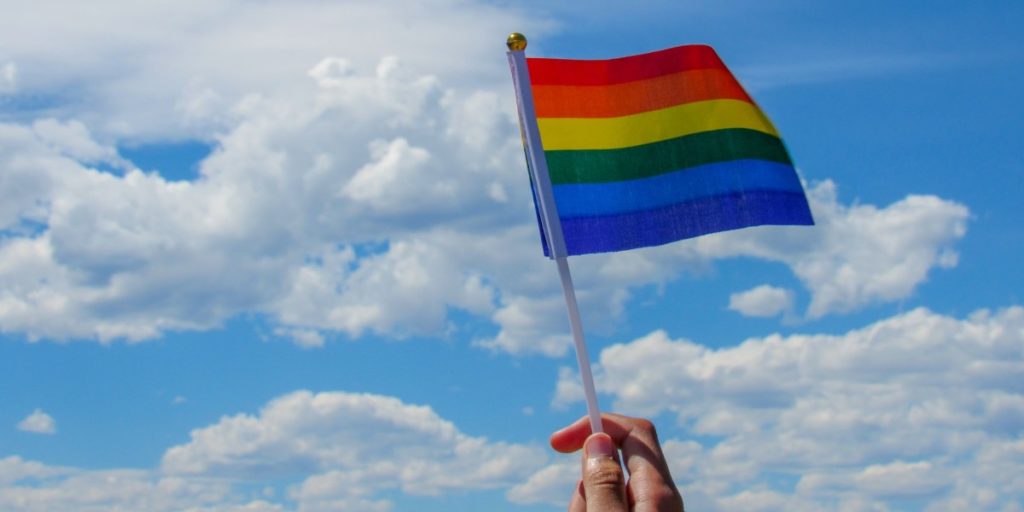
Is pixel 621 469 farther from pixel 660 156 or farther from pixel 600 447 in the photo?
pixel 660 156

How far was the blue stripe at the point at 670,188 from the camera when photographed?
40.9 ft

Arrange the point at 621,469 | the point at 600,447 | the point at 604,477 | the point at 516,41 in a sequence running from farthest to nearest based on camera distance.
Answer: the point at 516,41, the point at 600,447, the point at 621,469, the point at 604,477

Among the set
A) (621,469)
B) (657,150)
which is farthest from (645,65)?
(621,469)

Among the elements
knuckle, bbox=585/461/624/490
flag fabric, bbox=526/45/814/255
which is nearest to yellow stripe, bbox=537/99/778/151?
flag fabric, bbox=526/45/814/255

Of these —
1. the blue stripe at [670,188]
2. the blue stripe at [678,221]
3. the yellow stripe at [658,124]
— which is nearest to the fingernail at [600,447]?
the blue stripe at [678,221]

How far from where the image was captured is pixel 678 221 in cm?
1266

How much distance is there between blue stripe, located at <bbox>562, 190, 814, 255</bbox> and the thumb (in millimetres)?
3031

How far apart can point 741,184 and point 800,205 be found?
0.90 metres

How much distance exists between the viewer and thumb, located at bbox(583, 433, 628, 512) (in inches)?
360

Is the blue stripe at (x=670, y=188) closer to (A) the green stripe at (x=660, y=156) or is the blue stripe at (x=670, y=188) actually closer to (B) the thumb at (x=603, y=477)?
(A) the green stripe at (x=660, y=156)

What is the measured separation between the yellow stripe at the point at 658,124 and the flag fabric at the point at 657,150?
0.01m

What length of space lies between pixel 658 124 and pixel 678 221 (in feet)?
4.35

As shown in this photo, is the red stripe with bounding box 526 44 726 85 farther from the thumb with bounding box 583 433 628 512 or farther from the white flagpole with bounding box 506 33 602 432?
the thumb with bounding box 583 433 628 512

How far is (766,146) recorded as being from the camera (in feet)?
44.4
